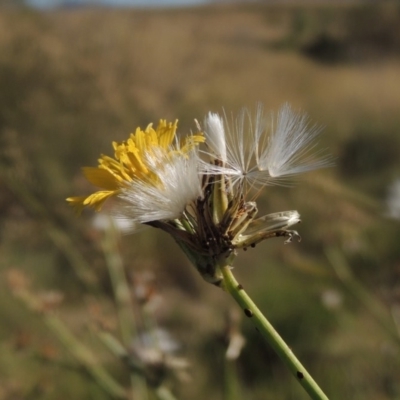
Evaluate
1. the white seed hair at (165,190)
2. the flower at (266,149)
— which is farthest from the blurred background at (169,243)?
the white seed hair at (165,190)

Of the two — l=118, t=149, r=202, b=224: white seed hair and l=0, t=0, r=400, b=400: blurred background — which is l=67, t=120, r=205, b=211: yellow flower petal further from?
l=0, t=0, r=400, b=400: blurred background

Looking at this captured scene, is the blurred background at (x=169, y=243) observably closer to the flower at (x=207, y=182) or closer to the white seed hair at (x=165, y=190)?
the flower at (x=207, y=182)

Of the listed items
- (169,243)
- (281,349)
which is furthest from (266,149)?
(169,243)

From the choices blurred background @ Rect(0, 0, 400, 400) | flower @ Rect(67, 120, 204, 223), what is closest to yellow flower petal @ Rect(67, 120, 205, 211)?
flower @ Rect(67, 120, 204, 223)

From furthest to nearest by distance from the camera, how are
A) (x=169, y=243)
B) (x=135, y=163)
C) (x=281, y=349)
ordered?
1. (x=169, y=243)
2. (x=135, y=163)
3. (x=281, y=349)

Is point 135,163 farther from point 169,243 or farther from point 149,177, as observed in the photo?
point 169,243

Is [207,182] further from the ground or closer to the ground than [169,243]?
further from the ground
